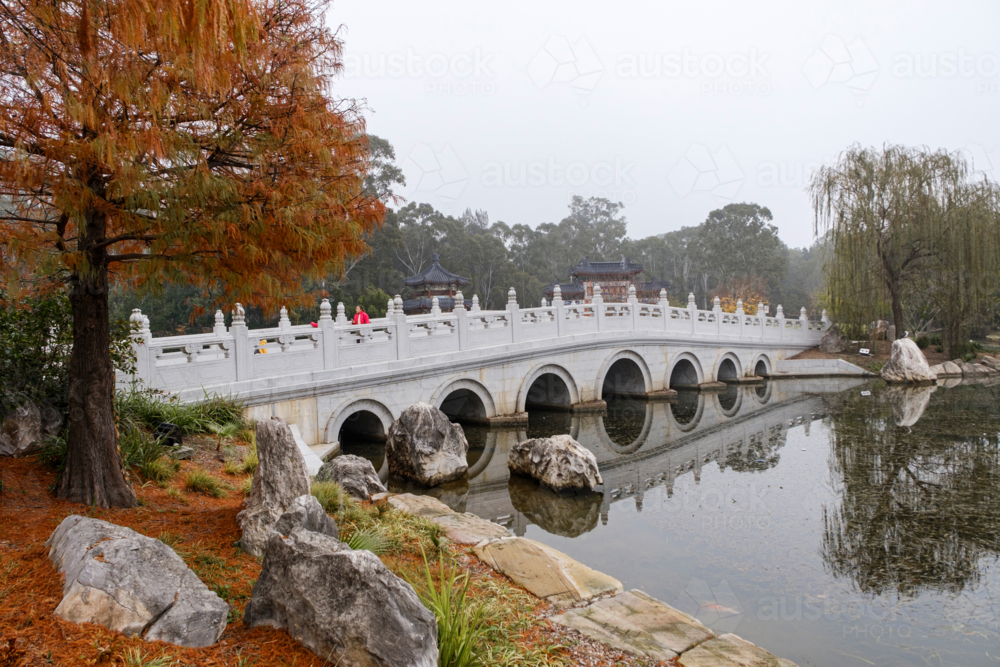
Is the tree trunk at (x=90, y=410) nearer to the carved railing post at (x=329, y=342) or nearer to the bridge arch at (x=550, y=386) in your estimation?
the carved railing post at (x=329, y=342)

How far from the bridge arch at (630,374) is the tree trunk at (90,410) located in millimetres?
13549

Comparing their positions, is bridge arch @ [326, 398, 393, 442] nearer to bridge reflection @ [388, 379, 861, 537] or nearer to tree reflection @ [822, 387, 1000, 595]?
bridge reflection @ [388, 379, 861, 537]

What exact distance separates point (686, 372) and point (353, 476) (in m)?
15.0

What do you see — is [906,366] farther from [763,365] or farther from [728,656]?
[728,656]

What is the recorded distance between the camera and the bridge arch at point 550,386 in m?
14.3

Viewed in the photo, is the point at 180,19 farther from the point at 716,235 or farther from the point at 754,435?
the point at 716,235

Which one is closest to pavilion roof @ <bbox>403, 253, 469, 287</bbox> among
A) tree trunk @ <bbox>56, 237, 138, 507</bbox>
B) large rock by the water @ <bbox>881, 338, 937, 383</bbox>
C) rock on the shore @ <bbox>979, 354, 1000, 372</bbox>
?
large rock by the water @ <bbox>881, 338, 937, 383</bbox>

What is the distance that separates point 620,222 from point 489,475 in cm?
6300

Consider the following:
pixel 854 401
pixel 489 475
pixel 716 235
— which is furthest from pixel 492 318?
pixel 716 235

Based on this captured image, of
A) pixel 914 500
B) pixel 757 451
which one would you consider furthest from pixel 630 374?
pixel 914 500

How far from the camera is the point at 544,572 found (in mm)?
5074

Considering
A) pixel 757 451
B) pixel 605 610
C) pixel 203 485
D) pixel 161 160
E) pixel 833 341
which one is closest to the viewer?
pixel 161 160

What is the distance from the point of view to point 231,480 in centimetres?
656

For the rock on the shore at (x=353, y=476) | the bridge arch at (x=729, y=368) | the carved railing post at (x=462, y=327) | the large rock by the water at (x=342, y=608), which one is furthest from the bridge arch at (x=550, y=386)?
the large rock by the water at (x=342, y=608)
